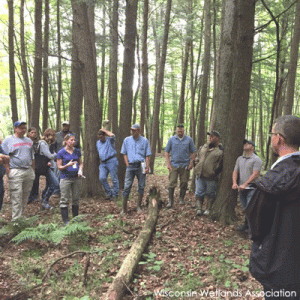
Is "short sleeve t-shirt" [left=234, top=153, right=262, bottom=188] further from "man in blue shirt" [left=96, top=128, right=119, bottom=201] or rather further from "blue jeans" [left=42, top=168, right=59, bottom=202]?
"blue jeans" [left=42, top=168, right=59, bottom=202]

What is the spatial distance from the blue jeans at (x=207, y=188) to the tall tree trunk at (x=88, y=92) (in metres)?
3.25

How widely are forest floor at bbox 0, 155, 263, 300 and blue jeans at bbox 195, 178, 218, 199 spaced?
23.0 inches

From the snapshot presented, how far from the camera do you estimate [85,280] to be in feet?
11.8

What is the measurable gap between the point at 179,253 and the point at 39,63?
8524 millimetres

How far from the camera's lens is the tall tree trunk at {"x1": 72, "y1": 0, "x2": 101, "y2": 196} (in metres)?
7.29

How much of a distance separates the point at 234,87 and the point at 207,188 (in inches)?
98.4

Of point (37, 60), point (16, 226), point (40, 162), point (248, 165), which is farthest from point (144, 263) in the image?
point (37, 60)

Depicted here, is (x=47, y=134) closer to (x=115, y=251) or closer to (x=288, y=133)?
(x=115, y=251)

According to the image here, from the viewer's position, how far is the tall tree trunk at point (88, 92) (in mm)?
7293

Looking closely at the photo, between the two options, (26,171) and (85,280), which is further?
(26,171)

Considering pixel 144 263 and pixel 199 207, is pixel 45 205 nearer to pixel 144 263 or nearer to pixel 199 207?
pixel 144 263

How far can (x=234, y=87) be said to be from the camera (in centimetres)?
533

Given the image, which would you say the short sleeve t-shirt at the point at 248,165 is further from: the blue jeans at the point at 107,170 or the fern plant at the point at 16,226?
the fern plant at the point at 16,226

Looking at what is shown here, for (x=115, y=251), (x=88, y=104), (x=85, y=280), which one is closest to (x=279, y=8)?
(x=88, y=104)
